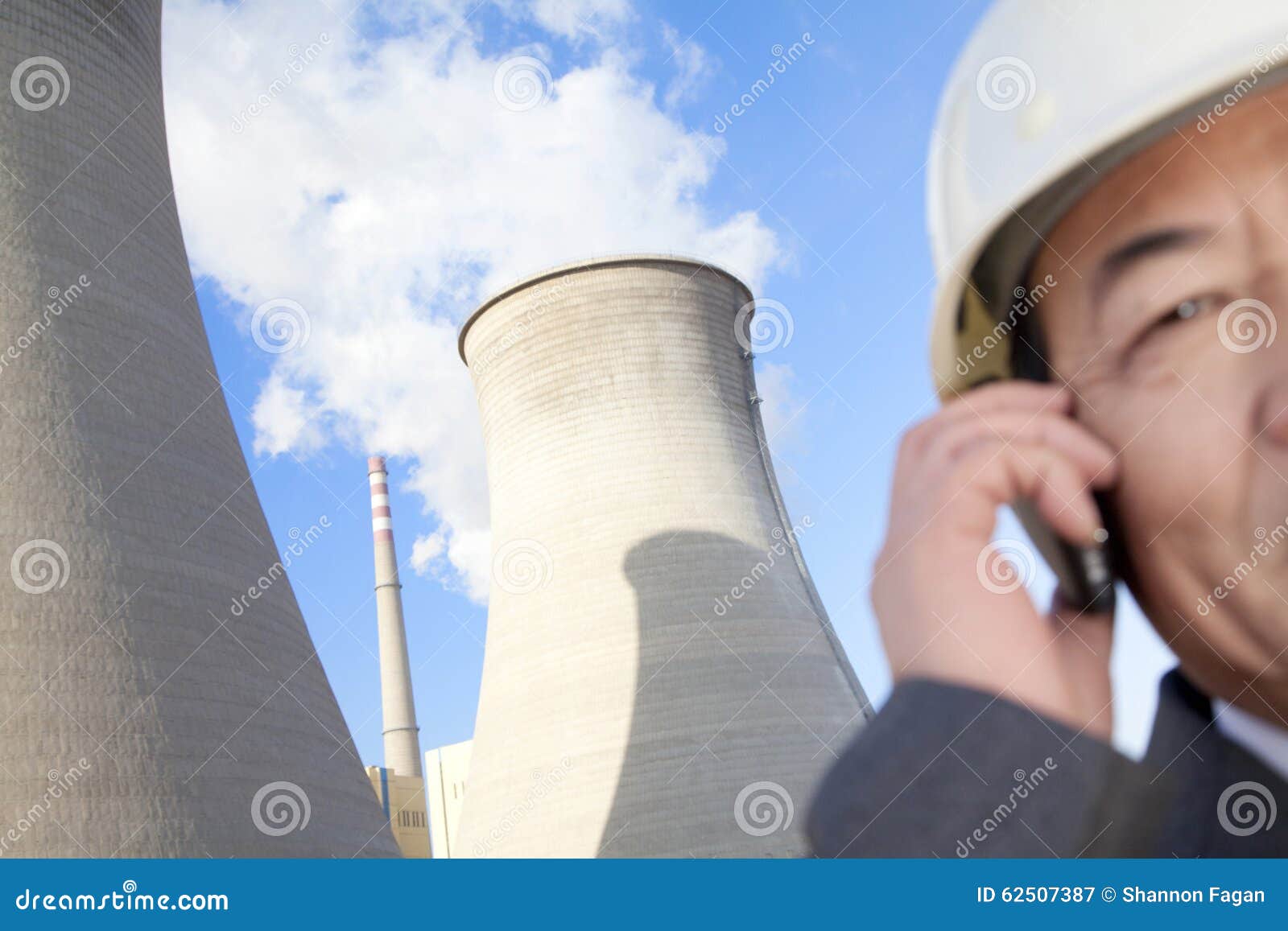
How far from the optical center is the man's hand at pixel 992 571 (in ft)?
4.00

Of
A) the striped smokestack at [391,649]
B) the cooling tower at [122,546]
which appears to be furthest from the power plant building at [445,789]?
the cooling tower at [122,546]

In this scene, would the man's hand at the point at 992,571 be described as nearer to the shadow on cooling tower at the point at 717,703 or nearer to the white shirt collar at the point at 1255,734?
the white shirt collar at the point at 1255,734

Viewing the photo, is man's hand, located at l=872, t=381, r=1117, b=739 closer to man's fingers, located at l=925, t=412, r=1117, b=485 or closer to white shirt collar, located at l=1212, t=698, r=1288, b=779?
man's fingers, located at l=925, t=412, r=1117, b=485

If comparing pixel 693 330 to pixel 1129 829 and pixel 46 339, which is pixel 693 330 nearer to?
pixel 46 339

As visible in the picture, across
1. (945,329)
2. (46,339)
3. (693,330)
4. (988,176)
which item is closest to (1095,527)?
(945,329)

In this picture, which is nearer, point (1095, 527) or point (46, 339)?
point (1095, 527)

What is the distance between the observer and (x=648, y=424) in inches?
338

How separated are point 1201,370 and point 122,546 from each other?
13.8 feet

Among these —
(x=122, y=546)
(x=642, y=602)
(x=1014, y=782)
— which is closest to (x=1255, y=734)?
(x=1014, y=782)

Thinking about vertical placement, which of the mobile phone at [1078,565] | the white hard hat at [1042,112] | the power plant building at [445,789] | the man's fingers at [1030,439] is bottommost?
the mobile phone at [1078,565]

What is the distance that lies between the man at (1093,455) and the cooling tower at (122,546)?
3.67m

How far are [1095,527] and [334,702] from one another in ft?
15.5

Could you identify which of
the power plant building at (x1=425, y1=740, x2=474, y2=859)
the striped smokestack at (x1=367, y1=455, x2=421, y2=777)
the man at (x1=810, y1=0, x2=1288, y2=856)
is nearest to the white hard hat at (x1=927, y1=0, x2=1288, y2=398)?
the man at (x1=810, y1=0, x2=1288, y2=856)

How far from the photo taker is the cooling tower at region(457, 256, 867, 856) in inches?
316
